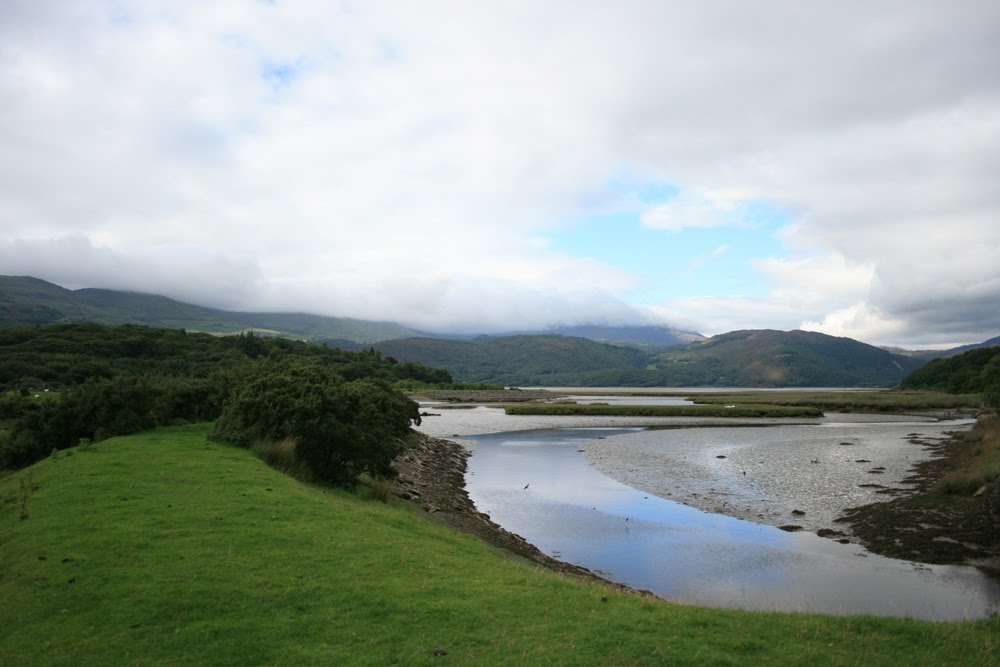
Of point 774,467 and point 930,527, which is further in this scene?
point 774,467

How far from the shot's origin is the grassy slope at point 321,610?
798 cm

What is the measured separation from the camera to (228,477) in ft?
57.2

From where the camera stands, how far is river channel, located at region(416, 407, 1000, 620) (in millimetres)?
16734

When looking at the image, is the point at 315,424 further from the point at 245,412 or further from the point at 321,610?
the point at 321,610

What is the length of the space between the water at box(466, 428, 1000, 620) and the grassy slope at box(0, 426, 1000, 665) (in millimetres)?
5259

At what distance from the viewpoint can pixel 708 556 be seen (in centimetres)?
2150

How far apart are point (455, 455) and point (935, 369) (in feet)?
592

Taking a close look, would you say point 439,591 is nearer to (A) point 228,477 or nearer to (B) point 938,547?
(A) point 228,477

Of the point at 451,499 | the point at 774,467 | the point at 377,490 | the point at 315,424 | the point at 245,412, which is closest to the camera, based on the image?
the point at 315,424

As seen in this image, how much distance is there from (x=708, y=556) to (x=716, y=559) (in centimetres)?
42

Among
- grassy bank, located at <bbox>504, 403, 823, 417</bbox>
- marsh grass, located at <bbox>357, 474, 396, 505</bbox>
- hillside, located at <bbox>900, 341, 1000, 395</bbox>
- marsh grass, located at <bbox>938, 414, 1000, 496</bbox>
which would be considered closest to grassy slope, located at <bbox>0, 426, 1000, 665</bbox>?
marsh grass, located at <bbox>357, 474, 396, 505</bbox>

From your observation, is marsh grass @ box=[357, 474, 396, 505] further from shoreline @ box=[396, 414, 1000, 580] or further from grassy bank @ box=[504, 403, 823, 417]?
grassy bank @ box=[504, 403, 823, 417]

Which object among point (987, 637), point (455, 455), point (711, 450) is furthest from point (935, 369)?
point (987, 637)

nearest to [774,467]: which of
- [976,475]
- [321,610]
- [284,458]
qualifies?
[976,475]
